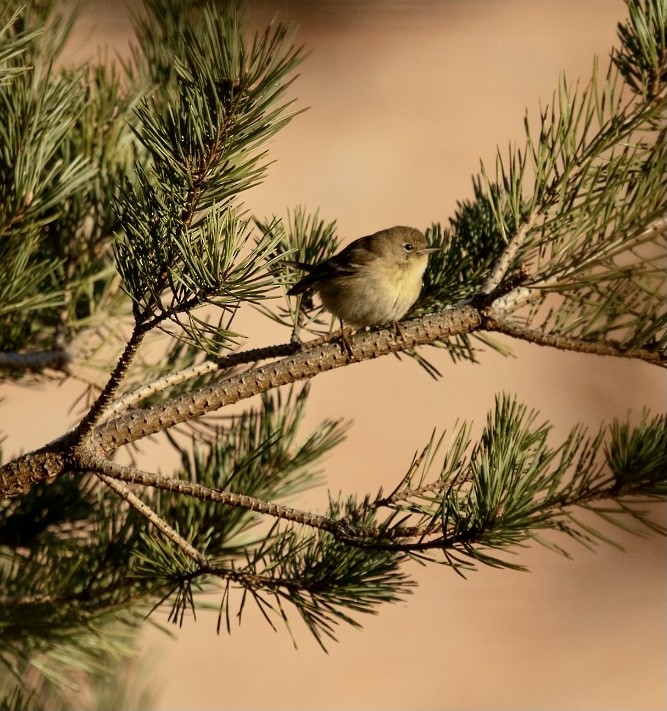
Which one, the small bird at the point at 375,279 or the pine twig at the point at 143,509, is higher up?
the small bird at the point at 375,279

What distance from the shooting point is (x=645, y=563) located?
1927 millimetres

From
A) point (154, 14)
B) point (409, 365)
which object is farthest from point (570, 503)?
point (409, 365)

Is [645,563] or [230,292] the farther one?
[645,563]

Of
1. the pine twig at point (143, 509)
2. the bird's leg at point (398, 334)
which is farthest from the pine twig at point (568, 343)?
the pine twig at point (143, 509)

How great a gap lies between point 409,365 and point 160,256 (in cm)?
153

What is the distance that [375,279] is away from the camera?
0.96 meters

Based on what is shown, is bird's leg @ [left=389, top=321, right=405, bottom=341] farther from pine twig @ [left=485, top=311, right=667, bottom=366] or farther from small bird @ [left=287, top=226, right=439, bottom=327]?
small bird @ [left=287, top=226, right=439, bottom=327]

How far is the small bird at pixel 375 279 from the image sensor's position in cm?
89

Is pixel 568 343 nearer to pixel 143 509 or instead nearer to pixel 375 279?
pixel 143 509

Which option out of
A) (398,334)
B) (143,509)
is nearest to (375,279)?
(398,334)

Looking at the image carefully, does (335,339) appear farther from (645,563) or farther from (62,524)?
(645,563)

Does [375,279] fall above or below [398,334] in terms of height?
above

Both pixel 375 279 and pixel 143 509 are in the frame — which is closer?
pixel 143 509

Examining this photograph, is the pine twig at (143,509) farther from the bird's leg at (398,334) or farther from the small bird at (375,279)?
the small bird at (375,279)
